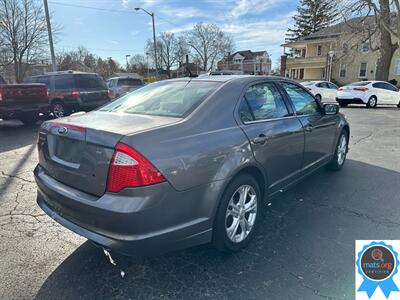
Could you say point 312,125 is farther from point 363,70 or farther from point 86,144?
point 363,70

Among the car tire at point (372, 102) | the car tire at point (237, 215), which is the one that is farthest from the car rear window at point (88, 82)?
the car tire at point (372, 102)

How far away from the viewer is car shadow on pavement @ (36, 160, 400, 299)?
7.50 ft

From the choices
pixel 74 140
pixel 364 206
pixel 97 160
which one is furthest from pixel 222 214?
pixel 364 206

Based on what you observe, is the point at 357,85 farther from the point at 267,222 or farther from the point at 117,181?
the point at 117,181

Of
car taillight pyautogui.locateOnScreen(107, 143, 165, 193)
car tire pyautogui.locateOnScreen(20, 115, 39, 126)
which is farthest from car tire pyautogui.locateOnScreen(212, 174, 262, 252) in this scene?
car tire pyautogui.locateOnScreen(20, 115, 39, 126)

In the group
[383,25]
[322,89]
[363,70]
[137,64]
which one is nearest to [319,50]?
[363,70]

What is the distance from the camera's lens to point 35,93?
31.3 feet

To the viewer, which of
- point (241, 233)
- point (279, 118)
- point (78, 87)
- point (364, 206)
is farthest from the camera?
point (78, 87)

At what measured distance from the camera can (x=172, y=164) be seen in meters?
2.14

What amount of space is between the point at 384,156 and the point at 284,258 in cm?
455

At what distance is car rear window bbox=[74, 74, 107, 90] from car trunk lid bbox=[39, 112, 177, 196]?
9.53 metres

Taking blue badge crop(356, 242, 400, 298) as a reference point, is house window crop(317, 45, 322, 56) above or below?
above

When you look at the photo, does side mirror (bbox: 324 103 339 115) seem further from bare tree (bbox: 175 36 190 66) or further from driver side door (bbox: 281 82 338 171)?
bare tree (bbox: 175 36 190 66)

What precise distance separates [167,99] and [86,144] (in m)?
1.07
